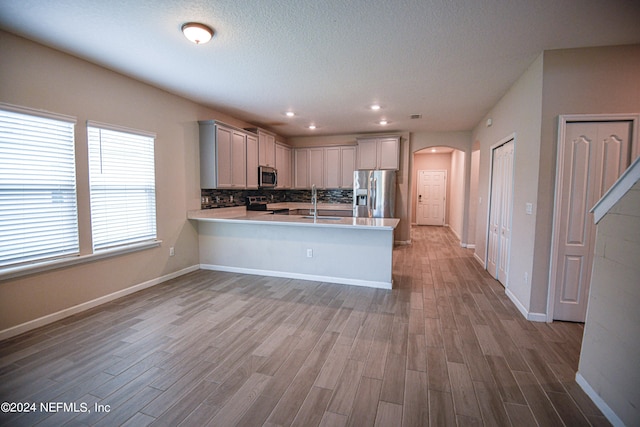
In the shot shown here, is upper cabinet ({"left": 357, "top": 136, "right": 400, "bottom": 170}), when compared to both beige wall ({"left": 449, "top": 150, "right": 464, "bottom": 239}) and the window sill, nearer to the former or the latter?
beige wall ({"left": 449, "top": 150, "right": 464, "bottom": 239})

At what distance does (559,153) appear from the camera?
2830 millimetres

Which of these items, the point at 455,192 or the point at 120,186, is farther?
the point at 455,192

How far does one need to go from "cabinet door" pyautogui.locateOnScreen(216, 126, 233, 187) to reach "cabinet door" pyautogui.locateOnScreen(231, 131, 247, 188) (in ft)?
0.28

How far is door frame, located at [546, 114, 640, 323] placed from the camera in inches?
107

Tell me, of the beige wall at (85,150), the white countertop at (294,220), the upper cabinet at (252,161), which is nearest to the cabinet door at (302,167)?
the upper cabinet at (252,161)

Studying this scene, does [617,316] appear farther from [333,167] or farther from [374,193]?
[333,167]

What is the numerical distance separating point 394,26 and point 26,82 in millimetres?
3349

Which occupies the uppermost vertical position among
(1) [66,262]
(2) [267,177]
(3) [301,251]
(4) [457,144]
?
(4) [457,144]

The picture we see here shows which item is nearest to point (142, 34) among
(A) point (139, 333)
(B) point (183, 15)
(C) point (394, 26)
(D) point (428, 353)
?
(B) point (183, 15)

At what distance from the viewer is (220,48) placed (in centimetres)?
284

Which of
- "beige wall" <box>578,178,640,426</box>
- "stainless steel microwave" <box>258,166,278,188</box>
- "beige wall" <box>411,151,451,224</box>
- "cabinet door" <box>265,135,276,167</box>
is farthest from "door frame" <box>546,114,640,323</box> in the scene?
"beige wall" <box>411,151,451,224</box>

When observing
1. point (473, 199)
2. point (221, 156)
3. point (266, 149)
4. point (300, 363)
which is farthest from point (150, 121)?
point (473, 199)

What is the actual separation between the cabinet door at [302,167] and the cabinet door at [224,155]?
8.46ft

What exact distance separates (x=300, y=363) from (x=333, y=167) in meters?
5.47
